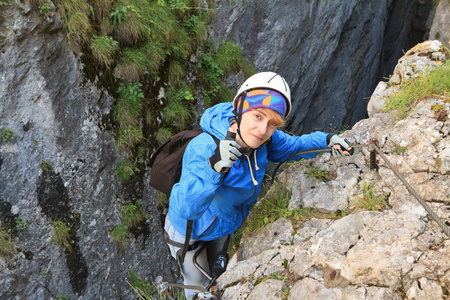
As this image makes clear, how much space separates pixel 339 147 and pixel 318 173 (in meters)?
0.48

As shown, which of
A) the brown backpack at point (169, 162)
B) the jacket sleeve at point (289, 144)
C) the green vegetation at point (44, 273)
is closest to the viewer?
the brown backpack at point (169, 162)

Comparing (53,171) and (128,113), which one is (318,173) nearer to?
(128,113)

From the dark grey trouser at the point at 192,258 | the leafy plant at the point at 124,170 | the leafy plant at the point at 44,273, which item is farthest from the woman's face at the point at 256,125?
the leafy plant at the point at 44,273

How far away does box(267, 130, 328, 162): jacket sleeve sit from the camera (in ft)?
12.0

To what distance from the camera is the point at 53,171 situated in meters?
5.38

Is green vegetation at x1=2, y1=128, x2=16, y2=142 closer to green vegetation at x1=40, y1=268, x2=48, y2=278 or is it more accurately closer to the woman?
green vegetation at x1=40, y1=268, x2=48, y2=278

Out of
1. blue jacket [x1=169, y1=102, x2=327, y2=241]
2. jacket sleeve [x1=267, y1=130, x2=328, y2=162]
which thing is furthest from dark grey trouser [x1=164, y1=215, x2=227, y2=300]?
jacket sleeve [x1=267, y1=130, x2=328, y2=162]

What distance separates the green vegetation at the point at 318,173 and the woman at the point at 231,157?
12.5 inches

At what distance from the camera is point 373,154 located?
Result: 3607 millimetres

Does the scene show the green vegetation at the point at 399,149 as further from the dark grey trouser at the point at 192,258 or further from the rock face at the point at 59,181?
the dark grey trouser at the point at 192,258

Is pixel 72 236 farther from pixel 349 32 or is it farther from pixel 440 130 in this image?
pixel 349 32

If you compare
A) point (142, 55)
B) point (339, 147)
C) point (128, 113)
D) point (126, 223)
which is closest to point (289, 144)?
point (339, 147)

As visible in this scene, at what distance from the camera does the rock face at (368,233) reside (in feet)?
8.41

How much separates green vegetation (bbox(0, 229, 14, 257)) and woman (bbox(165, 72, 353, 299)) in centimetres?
281
